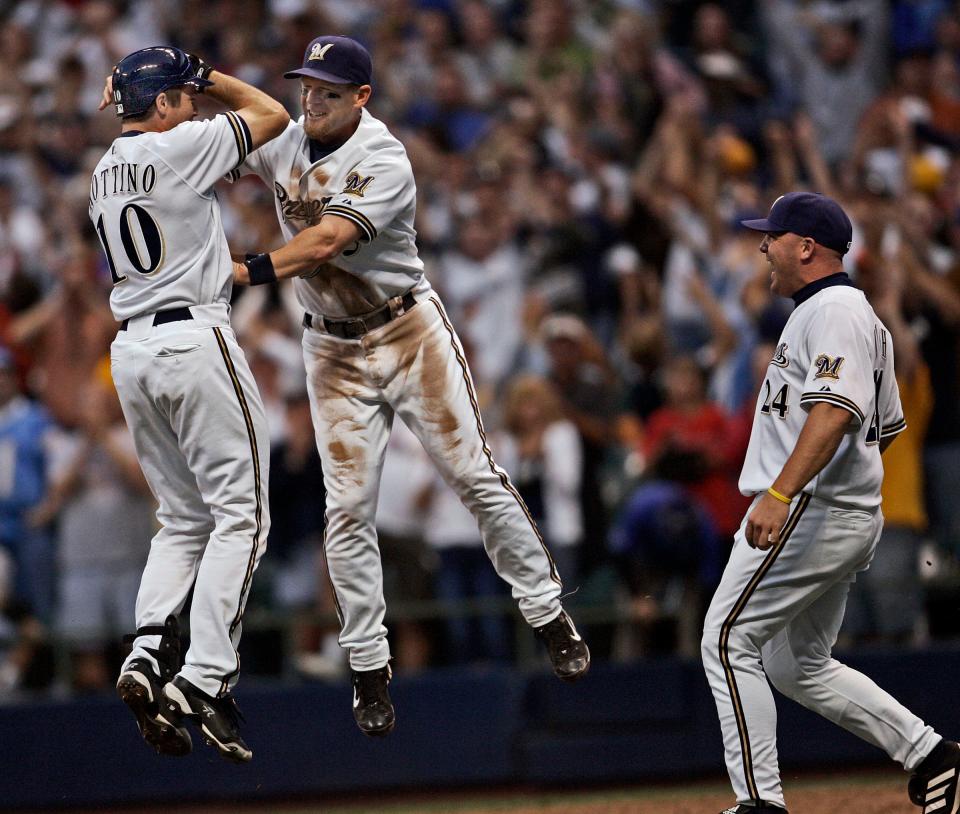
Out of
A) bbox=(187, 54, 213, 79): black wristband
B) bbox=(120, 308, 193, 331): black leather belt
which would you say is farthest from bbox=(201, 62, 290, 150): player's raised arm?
bbox=(120, 308, 193, 331): black leather belt

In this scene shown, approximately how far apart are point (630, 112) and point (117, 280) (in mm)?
6592

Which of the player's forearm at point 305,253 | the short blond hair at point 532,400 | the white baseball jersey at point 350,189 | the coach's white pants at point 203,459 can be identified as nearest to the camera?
the player's forearm at point 305,253

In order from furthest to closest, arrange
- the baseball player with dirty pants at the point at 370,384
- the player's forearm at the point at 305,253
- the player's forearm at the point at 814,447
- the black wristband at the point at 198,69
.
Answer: the baseball player with dirty pants at the point at 370,384 → the black wristband at the point at 198,69 → the player's forearm at the point at 305,253 → the player's forearm at the point at 814,447

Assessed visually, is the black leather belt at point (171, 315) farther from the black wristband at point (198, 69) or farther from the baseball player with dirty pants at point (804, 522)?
the baseball player with dirty pants at point (804, 522)

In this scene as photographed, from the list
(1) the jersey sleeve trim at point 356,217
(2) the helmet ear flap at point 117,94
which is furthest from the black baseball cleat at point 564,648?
(2) the helmet ear flap at point 117,94

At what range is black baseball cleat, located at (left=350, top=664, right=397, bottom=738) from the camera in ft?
22.2

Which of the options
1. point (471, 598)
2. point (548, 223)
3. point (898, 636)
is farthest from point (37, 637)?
point (898, 636)

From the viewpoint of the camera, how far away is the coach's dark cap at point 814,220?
6.36 meters

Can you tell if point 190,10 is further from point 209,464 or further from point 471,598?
point 209,464

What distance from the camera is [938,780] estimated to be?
649 centimetres

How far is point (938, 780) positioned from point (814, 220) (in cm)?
241

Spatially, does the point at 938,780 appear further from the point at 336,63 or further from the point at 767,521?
the point at 336,63

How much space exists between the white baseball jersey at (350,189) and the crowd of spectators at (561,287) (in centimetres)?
282

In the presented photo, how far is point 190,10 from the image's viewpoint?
1398cm
